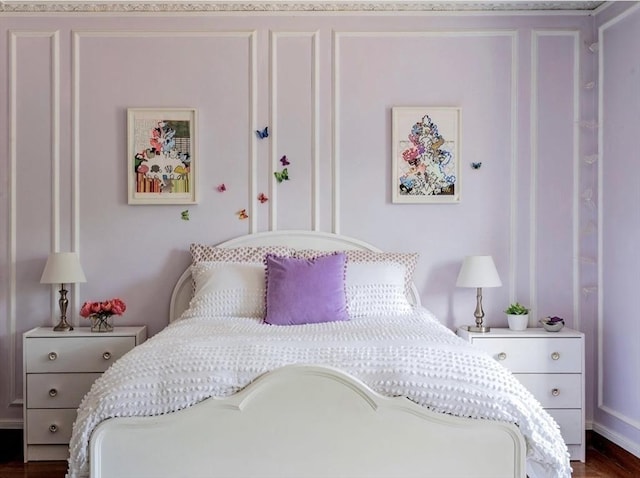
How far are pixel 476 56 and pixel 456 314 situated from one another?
1.55 m

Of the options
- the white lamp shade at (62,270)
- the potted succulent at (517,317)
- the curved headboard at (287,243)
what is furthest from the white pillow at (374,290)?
the white lamp shade at (62,270)

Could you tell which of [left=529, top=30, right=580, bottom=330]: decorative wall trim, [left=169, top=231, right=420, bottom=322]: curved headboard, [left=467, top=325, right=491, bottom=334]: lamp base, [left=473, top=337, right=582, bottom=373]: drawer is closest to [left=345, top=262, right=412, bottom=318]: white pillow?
[left=169, top=231, right=420, bottom=322]: curved headboard

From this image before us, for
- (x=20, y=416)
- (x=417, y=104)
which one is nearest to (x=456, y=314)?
(x=417, y=104)

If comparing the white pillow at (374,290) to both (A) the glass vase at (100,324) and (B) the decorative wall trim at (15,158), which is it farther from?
(B) the decorative wall trim at (15,158)

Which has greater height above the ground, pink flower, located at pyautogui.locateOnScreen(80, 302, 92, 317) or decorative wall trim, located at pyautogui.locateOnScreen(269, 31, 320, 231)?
decorative wall trim, located at pyautogui.locateOnScreen(269, 31, 320, 231)

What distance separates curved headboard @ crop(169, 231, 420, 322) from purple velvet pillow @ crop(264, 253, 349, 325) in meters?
0.44

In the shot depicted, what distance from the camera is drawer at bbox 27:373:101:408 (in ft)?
9.99

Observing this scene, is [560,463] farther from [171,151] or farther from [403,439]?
[171,151]

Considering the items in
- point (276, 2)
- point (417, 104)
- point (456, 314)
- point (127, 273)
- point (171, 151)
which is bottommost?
point (456, 314)

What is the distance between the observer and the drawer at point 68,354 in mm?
3045

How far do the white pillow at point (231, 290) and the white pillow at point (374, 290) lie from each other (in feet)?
1.52

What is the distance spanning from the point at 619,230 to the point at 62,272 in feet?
10.1

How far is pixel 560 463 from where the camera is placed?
1.89 meters

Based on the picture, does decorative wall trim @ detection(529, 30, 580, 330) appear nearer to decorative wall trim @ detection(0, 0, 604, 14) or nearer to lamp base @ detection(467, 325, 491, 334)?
decorative wall trim @ detection(0, 0, 604, 14)
